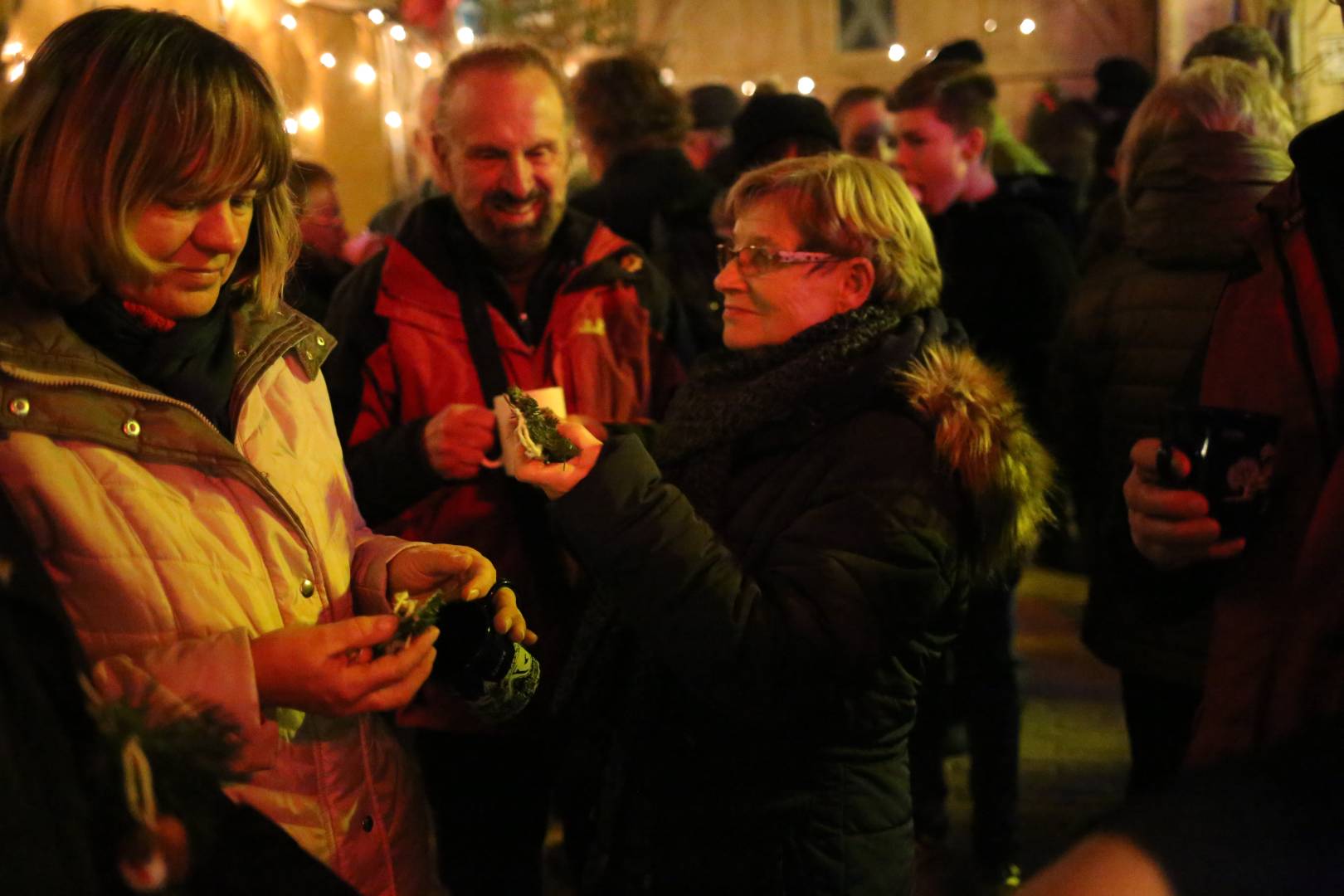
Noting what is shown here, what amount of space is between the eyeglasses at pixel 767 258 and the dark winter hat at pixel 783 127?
134cm

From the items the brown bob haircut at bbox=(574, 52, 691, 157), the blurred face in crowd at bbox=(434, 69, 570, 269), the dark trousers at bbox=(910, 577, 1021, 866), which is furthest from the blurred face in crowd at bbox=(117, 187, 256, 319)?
the dark trousers at bbox=(910, 577, 1021, 866)

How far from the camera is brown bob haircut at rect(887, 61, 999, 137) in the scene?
12.8 feet

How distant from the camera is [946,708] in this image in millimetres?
3609

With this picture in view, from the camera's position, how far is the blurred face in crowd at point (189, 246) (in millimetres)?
1267

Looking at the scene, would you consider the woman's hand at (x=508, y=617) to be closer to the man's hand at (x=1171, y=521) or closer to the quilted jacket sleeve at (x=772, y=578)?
the quilted jacket sleeve at (x=772, y=578)

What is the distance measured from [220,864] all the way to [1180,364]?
242 centimetres

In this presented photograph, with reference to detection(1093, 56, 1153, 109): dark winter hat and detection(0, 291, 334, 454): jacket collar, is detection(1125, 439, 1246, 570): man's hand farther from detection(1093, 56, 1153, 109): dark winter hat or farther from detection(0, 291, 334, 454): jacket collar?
detection(1093, 56, 1153, 109): dark winter hat

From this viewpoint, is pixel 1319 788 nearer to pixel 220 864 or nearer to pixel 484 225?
pixel 220 864

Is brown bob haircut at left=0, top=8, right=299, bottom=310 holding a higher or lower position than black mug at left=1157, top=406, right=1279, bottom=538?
higher

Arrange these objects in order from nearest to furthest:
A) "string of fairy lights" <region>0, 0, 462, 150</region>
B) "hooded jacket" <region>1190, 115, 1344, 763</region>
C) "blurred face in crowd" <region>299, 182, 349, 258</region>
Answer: "hooded jacket" <region>1190, 115, 1344, 763</region> → "blurred face in crowd" <region>299, 182, 349, 258</region> → "string of fairy lights" <region>0, 0, 462, 150</region>

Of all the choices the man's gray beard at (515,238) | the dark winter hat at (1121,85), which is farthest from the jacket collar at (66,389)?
the dark winter hat at (1121,85)

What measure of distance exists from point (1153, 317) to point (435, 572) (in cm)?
200

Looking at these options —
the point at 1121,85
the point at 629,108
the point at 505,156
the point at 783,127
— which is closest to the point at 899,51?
the point at 1121,85

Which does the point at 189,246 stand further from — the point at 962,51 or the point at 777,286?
the point at 962,51
